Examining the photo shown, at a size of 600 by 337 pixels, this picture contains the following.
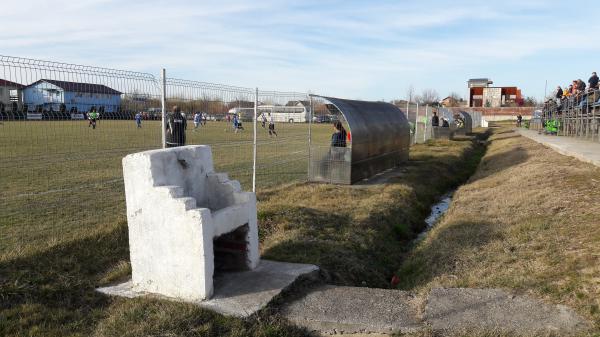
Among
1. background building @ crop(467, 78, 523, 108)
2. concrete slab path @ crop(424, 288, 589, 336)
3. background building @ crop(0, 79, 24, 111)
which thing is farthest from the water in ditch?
background building @ crop(467, 78, 523, 108)

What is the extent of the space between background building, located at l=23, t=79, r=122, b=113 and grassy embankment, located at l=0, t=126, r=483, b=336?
1.67 meters

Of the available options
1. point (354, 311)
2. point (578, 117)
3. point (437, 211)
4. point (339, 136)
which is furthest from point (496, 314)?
point (578, 117)

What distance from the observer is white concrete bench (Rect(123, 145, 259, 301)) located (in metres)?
4.69

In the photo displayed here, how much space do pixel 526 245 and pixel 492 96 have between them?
320ft

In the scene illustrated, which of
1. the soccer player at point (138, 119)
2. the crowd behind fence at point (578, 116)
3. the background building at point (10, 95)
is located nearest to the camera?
the background building at point (10, 95)

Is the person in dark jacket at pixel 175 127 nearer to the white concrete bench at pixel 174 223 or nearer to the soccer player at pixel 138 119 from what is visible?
the soccer player at pixel 138 119

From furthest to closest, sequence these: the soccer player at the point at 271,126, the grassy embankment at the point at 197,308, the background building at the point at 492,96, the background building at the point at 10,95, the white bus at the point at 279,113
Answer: the background building at the point at 492,96
the soccer player at the point at 271,126
the white bus at the point at 279,113
the background building at the point at 10,95
the grassy embankment at the point at 197,308

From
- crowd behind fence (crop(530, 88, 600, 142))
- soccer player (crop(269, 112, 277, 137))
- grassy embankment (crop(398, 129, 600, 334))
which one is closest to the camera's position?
grassy embankment (crop(398, 129, 600, 334))

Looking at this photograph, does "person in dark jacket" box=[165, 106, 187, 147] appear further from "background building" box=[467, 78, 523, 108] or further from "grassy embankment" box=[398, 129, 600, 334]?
"background building" box=[467, 78, 523, 108]

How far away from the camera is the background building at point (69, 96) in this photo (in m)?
6.14

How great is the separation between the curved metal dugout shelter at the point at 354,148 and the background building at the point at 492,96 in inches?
3384

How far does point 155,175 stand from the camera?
4.87m

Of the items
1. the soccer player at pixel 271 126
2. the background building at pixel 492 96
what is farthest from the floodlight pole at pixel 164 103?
the background building at pixel 492 96

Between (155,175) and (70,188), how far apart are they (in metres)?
7.23
